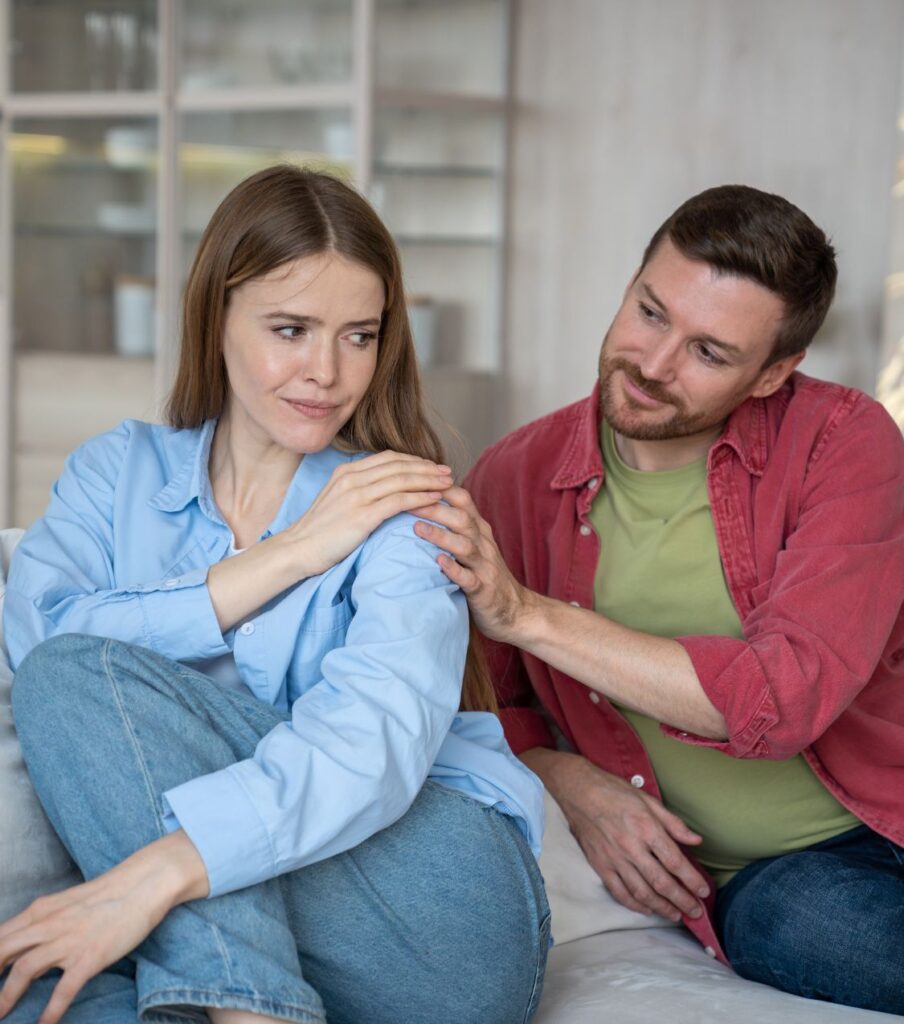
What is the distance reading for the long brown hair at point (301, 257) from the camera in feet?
5.06

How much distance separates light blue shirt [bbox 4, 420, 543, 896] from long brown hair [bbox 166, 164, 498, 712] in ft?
0.21

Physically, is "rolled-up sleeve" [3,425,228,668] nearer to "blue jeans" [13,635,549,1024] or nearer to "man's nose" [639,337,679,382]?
"blue jeans" [13,635,549,1024]

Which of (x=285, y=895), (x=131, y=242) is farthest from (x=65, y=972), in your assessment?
(x=131, y=242)

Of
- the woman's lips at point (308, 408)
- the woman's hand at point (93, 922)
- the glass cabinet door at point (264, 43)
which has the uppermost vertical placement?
the glass cabinet door at point (264, 43)

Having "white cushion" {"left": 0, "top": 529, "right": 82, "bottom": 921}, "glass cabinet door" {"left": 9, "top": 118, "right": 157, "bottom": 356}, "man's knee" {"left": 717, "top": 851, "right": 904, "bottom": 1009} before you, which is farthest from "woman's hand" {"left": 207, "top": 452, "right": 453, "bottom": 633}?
"glass cabinet door" {"left": 9, "top": 118, "right": 157, "bottom": 356}

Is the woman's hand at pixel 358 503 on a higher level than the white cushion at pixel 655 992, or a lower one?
higher

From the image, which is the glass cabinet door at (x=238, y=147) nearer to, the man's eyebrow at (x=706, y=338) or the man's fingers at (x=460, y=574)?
the man's eyebrow at (x=706, y=338)

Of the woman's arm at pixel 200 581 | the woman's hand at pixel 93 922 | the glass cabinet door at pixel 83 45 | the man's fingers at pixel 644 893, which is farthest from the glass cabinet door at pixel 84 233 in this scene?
the woman's hand at pixel 93 922

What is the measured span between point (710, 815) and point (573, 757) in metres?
0.20

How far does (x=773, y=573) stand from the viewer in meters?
1.75

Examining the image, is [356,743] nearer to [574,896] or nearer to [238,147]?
[574,896]

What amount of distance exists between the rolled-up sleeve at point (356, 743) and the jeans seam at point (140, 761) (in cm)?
2

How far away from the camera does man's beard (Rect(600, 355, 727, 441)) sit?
5.93ft

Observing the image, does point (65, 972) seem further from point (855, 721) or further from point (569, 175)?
point (569, 175)
